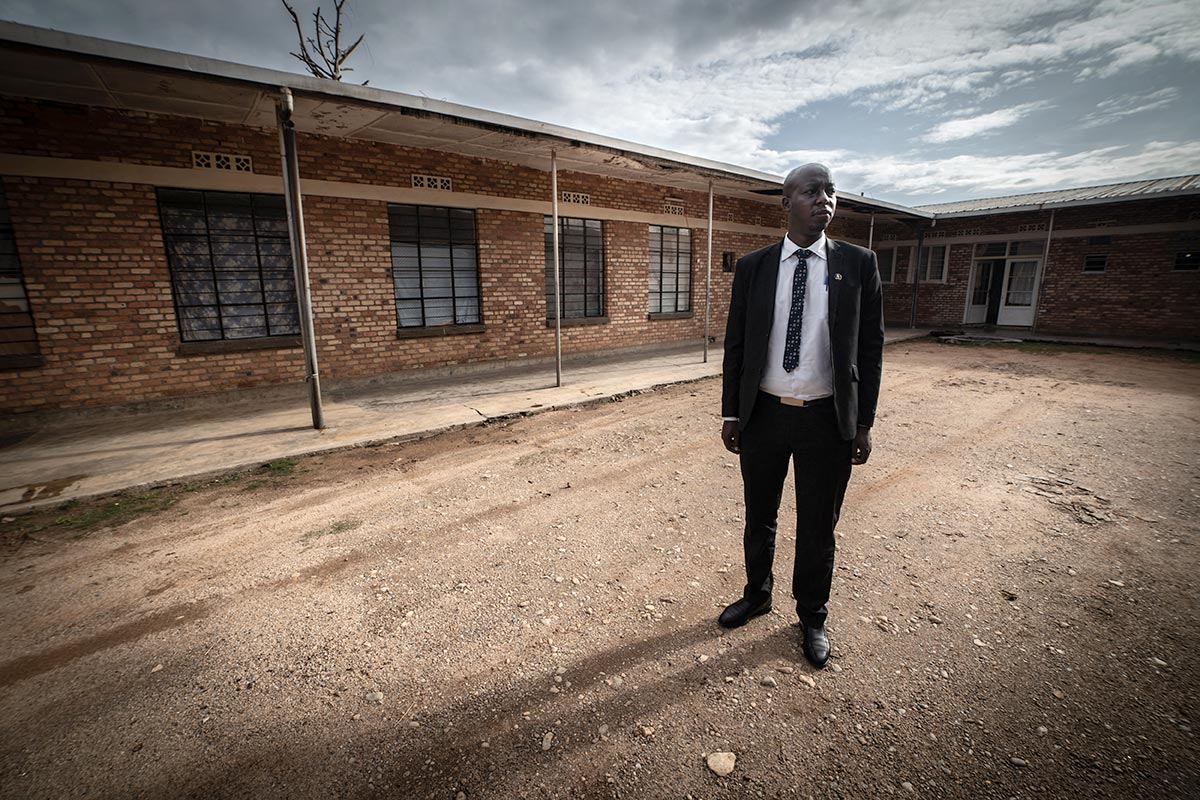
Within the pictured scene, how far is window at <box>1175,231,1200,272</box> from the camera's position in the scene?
12633mm

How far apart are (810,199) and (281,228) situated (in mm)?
7190

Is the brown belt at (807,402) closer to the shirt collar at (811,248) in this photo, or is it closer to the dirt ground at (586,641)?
the shirt collar at (811,248)

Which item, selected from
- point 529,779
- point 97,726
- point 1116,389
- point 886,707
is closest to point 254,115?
point 97,726

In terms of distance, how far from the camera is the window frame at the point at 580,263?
9656mm

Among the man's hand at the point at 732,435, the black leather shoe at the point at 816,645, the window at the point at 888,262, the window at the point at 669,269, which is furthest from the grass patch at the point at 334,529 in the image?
the window at the point at 888,262

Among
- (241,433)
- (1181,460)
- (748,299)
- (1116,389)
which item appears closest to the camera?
(748,299)

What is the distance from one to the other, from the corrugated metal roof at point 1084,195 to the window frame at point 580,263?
12.2 meters

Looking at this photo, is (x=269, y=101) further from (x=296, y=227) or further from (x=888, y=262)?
(x=888, y=262)

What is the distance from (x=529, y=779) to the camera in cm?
175

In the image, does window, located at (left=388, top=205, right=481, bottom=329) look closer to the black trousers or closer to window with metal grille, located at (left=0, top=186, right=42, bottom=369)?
window with metal grille, located at (left=0, top=186, right=42, bottom=369)

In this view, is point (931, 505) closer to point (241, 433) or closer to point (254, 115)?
point (241, 433)

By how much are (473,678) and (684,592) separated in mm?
1192

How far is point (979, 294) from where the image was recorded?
16.6 meters

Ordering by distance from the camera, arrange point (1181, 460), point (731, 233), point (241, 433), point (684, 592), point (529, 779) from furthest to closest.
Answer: point (731, 233), point (241, 433), point (1181, 460), point (684, 592), point (529, 779)
